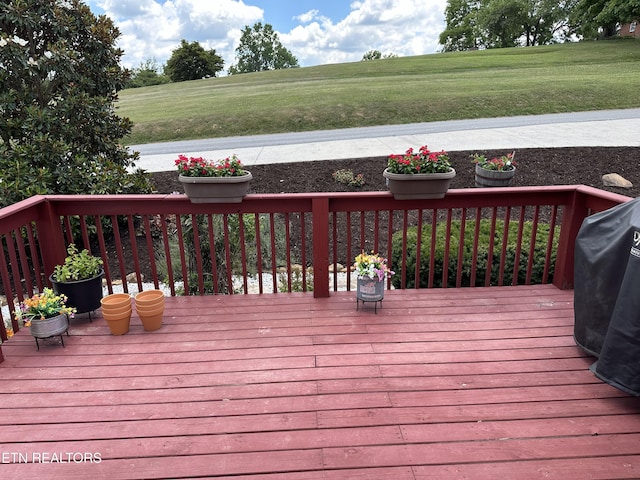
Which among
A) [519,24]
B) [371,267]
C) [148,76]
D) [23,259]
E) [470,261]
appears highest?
[519,24]

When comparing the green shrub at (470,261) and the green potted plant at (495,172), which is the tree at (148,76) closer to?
the green potted plant at (495,172)

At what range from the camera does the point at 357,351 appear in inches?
99.3

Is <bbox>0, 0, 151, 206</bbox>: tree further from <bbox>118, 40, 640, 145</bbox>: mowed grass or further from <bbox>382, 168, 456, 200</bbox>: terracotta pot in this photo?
A: <bbox>118, 40, 640, 145</bbox>: mowed grass

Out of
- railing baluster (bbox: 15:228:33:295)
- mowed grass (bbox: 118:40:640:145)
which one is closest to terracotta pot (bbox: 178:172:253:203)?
railing baluster (bbox: 15:228:33:295)

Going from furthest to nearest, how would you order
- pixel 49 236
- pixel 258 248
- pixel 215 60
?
pixel 215 60 → pixel 258 248 → pixel 49 236

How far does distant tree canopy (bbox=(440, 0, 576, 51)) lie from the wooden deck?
4559 centimetres

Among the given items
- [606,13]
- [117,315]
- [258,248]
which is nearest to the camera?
[117,315]

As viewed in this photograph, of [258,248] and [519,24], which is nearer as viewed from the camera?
[258,248]

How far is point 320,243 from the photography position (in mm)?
3197

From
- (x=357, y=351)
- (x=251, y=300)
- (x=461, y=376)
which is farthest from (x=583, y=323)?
(x=251, y=300)

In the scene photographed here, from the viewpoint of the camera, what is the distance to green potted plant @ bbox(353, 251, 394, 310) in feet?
9.60

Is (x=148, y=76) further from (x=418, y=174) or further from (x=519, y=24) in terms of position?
(x=418, y=174)

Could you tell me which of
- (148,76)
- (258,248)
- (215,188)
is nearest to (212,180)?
(215,188)

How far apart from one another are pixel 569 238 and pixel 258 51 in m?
60.1
